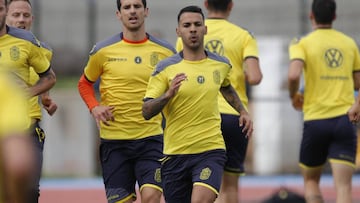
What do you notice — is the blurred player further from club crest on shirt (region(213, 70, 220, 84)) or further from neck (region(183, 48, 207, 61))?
club crest on shirt (region(213, 70, 220, 84))

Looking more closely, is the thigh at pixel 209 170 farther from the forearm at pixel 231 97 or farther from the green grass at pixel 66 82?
the green grass at pixel 66 82

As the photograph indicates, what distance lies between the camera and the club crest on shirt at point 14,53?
28.3 ft

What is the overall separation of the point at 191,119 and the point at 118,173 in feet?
3.25

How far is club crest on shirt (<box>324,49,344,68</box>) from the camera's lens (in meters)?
10.9

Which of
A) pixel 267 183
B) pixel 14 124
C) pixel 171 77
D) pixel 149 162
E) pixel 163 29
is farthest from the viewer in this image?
pixel 163 29

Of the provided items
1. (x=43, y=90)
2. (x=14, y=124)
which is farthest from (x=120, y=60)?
(x=14, y=124)

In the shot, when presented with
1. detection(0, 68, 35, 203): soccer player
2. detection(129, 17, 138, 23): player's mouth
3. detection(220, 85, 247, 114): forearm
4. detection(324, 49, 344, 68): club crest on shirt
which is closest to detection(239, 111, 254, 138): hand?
detection(220, 85, 247, 114): forearm

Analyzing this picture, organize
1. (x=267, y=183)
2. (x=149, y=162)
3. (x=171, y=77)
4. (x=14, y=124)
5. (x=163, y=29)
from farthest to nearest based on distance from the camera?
(x=163, y=29), (x=267, y=183), (x=149, y=162), (x=171, y=77), (x=14, y=124)

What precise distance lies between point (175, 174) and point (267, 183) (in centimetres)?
1020

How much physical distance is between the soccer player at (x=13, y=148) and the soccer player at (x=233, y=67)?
19.7 feet

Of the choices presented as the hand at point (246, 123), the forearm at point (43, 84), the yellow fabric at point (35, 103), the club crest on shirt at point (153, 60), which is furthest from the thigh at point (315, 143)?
the forearm at point (43, 84)

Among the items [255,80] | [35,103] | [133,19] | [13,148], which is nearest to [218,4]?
[255,80]

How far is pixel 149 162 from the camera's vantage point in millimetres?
9352

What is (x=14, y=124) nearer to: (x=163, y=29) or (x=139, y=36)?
(x=139, y=36)
